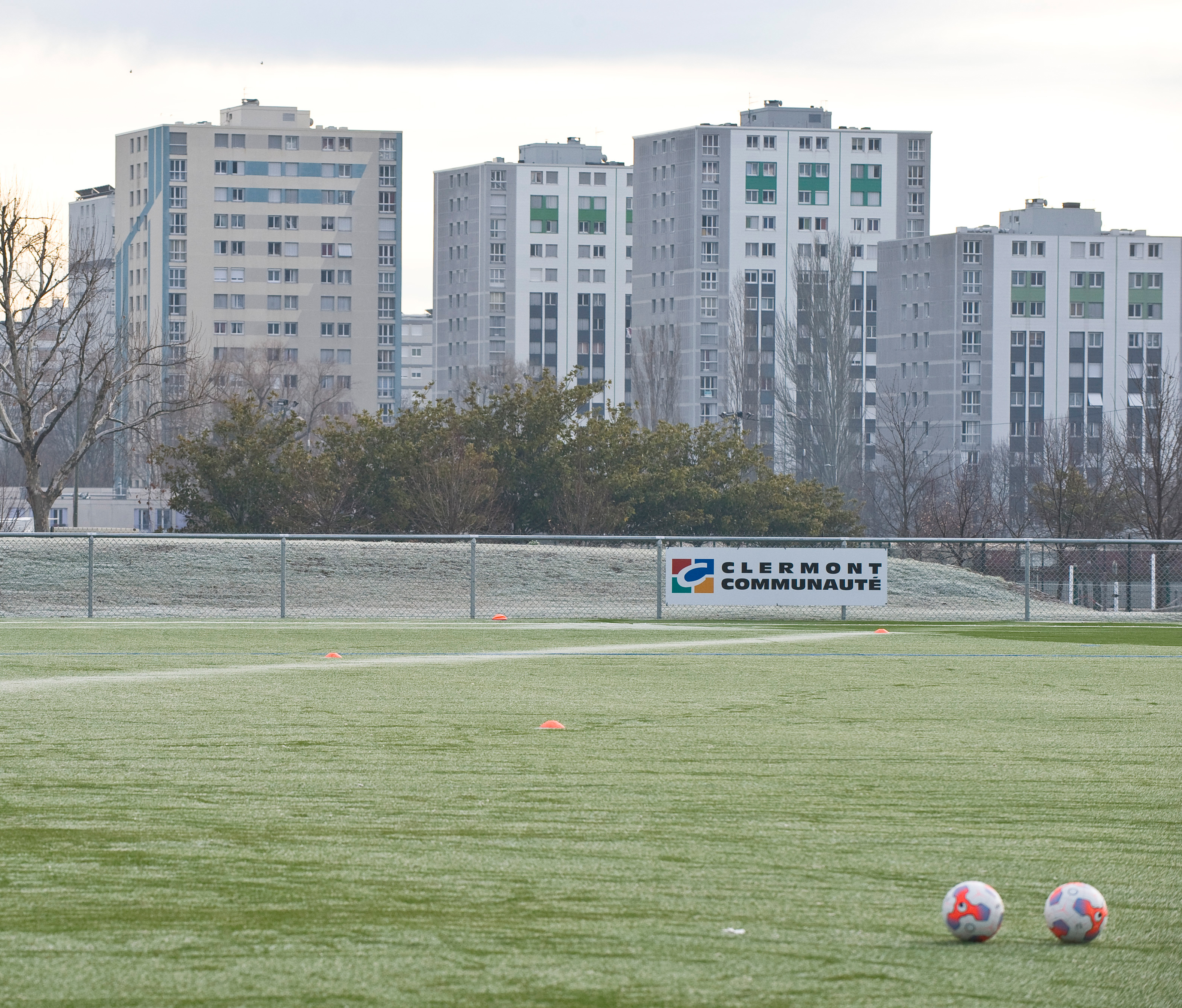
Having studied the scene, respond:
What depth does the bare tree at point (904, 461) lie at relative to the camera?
191ft

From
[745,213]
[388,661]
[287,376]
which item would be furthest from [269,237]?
[388,661]

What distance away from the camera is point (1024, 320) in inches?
5979

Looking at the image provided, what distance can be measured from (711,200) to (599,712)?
147 meters

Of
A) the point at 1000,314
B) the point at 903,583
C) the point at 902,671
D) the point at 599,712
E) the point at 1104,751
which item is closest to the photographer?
the point at 1104,751

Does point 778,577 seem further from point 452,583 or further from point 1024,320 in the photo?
point 1024,320

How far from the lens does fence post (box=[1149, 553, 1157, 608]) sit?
1175 inches

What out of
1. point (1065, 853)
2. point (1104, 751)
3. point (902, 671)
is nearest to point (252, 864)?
point (1065, 853)

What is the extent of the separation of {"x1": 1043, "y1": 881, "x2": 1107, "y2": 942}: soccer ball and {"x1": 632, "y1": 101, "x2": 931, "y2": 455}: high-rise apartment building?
14618 cm

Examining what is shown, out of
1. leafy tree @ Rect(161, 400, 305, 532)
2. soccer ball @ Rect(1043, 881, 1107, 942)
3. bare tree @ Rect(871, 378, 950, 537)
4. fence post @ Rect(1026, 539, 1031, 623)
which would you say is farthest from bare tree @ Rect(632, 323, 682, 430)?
soccer ball @ Rect(1043, 881, 1107, 942)

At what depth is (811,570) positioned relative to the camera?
25.7 metres

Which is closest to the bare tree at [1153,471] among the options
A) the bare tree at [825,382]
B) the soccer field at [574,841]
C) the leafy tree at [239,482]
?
the leafy tree at [239,482]

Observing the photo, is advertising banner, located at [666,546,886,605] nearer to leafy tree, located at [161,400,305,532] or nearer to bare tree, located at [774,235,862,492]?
leafy tree, located at [161,400,305,532]

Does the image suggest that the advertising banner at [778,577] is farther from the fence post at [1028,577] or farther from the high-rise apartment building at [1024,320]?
the high-rise apartment building at [1024,320]

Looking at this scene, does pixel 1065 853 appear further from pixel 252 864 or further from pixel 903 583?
pixel 903 583
